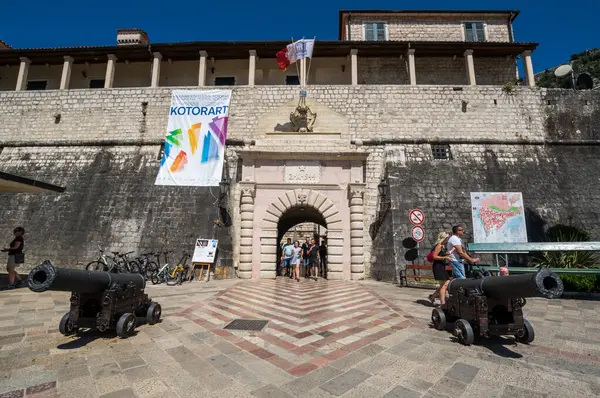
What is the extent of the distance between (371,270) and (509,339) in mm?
7952

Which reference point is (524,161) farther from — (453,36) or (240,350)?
(240,350)

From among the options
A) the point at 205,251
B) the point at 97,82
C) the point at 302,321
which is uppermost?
the point at 97,82

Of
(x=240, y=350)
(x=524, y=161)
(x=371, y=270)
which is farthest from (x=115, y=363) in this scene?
(x=524, y=161)

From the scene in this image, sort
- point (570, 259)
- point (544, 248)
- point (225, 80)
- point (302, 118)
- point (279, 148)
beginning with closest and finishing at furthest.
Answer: point (544, 248)
point (570, 259)
point (279, 148)
point (302, 118)
point (225, 80)

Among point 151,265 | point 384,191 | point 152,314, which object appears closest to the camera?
point 152,314

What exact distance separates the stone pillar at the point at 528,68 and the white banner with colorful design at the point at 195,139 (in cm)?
1669

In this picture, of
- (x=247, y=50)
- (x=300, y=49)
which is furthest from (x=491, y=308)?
(x=247, y=50)

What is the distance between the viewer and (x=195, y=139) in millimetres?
14086

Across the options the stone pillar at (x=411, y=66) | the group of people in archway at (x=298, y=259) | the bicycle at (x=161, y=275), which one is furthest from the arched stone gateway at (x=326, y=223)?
the stone pillar at (x=411, y=66)

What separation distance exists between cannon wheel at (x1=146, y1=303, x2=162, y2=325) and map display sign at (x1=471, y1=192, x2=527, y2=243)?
11.7m

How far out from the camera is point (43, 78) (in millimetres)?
18359

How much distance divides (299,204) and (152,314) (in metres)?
8.03

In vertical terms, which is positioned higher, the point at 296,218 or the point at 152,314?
the point at 296,218

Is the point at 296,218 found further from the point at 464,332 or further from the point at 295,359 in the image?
the point at 295,359
